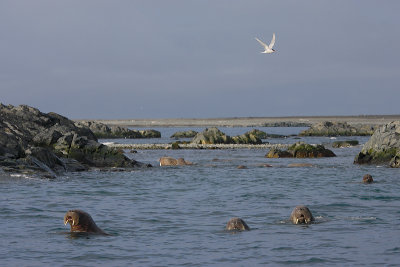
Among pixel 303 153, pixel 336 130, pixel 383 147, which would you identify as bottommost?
pixel 303 153

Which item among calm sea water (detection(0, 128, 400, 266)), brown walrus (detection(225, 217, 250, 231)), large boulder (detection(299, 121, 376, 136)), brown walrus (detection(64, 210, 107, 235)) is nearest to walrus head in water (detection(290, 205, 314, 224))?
calm sea water (detection(0, 128, 400, 266))

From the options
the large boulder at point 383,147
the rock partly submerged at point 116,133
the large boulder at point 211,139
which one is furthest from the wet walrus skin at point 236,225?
the rock partly submerged at point 116,133

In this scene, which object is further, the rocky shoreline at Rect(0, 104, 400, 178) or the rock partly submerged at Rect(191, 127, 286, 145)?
the rock partly submerged at Rect(191, 127, 286, 145)

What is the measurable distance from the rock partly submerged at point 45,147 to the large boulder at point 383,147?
1287 centimetres

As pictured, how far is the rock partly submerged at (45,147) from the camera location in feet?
100

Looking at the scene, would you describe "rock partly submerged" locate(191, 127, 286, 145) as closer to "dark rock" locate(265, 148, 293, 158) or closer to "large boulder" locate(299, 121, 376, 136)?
"dark rock" locate(265, 148, 293, 158)

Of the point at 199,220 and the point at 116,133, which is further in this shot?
the point at 116,133

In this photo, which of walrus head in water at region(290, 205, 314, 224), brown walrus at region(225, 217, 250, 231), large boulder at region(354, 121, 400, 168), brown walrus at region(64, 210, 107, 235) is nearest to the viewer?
brown walrus at region(64, 210, 107, 235)

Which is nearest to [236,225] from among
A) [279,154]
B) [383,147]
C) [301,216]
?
[301,216]

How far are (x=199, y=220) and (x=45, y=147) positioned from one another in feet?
71.0

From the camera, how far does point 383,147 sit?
129 feet

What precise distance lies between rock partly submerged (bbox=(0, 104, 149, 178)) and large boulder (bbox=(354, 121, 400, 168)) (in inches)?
507

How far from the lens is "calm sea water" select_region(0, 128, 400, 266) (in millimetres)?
13367

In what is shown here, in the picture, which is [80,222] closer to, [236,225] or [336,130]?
[236,225]
